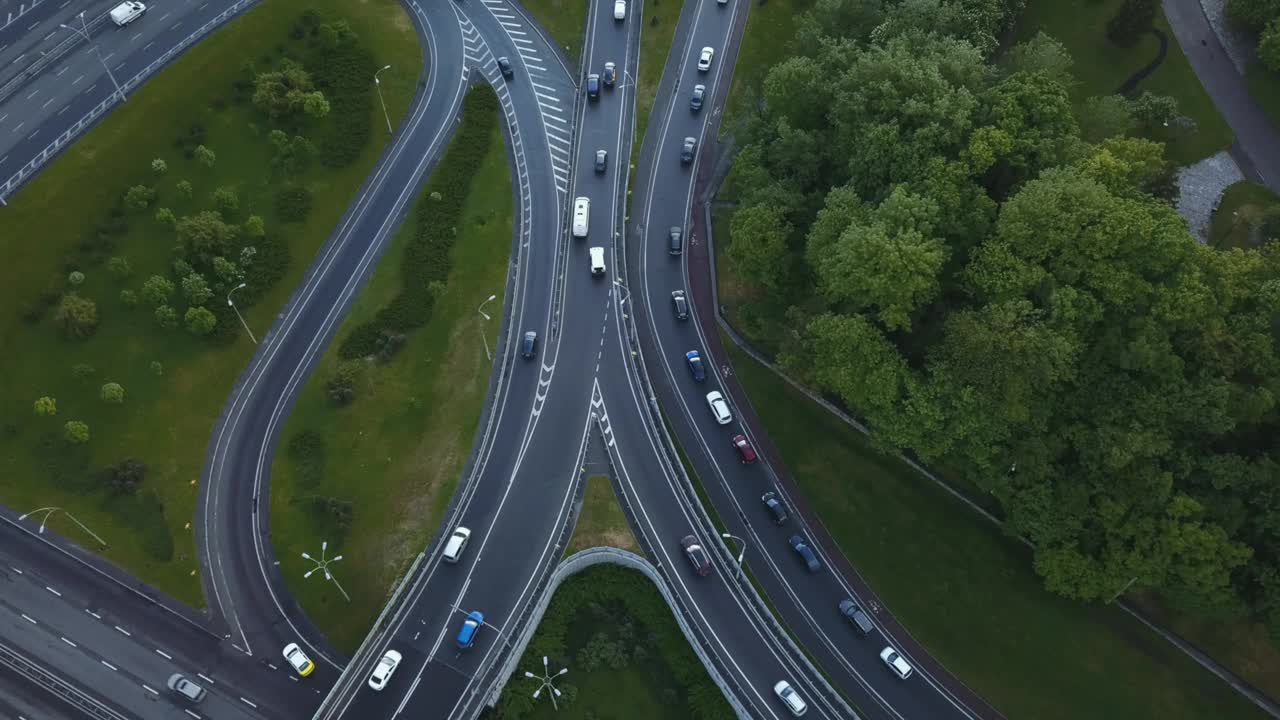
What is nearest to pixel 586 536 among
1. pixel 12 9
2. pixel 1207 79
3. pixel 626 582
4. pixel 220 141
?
pixel 626 582

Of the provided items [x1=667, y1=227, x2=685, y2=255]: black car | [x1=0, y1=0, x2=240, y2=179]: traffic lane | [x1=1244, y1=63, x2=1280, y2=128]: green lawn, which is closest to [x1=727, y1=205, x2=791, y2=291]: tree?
[x1=667, y1=227, x2=685, y2=255]: black car

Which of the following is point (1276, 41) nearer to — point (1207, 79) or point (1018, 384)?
point (1207, 79)

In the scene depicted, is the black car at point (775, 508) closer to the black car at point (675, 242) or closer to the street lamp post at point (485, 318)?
the black car at point (675, 242)

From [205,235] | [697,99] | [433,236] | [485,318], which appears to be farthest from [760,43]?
[205,235]

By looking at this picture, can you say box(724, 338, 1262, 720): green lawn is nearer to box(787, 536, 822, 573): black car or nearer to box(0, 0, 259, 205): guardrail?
box(787, 536, 822, 573): black car

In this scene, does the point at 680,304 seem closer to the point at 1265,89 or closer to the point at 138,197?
the point at 138,197
